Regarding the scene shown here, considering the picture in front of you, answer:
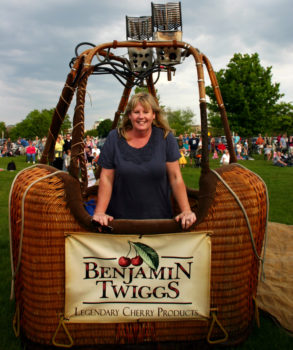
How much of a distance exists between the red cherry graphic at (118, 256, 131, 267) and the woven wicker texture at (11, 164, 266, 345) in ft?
1.05

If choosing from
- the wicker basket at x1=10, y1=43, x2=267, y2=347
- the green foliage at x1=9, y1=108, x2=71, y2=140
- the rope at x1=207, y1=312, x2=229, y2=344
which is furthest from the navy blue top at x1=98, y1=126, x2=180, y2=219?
the green foliage at x1=9, y1=108, x2=71, y2=140

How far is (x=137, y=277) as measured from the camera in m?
2.29

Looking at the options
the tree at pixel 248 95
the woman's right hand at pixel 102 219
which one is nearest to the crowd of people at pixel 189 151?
the tree at pixel 248 95

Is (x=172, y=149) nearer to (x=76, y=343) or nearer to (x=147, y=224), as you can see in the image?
(x=147, y=224)

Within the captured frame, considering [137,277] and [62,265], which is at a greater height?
[62,265]

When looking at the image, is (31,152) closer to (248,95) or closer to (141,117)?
(141,117)

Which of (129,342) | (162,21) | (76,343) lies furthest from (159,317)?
(162,21)

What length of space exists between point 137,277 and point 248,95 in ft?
97.8

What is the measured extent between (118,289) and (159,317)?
0.33m

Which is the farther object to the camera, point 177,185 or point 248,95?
point 248,95

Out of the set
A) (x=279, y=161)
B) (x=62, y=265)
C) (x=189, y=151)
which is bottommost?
(x=279, y=161)

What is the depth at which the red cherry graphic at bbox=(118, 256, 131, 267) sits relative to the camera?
7.46 ft

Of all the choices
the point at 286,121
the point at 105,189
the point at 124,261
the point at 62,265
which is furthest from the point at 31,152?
the point at 286,121

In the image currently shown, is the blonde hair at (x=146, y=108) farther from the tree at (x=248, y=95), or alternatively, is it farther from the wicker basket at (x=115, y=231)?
the tree at (x=248, y=95)
